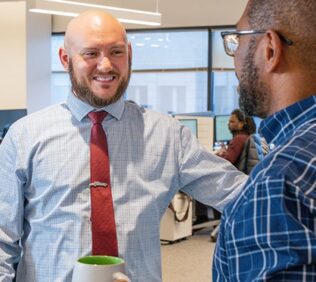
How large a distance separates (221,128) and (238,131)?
2.18 ft

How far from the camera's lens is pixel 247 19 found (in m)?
0.85

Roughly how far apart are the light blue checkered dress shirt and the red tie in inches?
0.6

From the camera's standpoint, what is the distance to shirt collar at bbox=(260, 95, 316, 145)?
0.75 meters

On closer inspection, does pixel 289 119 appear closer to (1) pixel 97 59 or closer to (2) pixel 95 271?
(2) pixel 95 271

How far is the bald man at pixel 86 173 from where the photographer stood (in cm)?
133

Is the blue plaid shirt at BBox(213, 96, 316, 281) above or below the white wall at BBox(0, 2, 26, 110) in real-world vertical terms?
below

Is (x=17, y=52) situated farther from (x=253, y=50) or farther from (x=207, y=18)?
(x=253, y=50)

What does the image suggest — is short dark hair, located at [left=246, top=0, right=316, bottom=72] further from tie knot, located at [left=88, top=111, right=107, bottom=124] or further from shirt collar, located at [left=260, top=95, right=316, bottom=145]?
tie knot, located at [left=88, top=111, right=107, bottom=124]

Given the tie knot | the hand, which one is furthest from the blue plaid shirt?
the tie knot

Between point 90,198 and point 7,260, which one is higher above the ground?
point 90,198

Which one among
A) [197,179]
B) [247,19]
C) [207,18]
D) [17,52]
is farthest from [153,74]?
[247,19]

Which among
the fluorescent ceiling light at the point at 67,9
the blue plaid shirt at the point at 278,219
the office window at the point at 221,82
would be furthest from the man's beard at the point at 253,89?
the office window at the point at 221,82

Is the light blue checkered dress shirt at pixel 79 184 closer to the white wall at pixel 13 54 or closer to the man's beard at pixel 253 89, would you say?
the man's beard at pixel 253 89

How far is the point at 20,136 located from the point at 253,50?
2.44 ft
